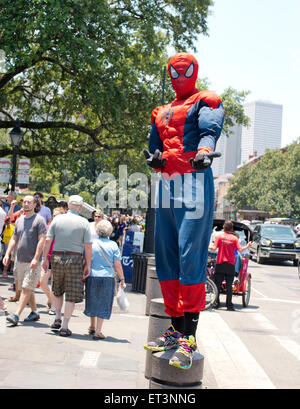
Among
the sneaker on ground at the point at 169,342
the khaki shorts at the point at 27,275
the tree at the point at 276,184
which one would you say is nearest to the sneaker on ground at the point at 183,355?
the sneaker on ground at the point at 169,342

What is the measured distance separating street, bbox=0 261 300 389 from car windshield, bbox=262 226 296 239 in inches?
615

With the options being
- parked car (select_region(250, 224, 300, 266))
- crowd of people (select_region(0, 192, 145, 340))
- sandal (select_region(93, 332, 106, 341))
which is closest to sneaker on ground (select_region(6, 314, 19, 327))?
crowd of people (select_region(0, 192, 145, 340))

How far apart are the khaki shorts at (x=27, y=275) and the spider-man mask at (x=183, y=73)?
4.55 m

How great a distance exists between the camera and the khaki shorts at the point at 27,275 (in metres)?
7.84

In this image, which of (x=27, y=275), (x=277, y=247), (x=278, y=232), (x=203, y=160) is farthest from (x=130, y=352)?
(x=278, y=232)

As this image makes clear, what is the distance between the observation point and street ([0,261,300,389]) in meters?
5.18

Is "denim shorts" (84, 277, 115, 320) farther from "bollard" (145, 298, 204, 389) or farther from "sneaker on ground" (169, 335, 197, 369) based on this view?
"sneaker on ground" (169, 335, 197, 369)

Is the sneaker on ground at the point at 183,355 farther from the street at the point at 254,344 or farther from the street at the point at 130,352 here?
the street at the point at 254,344

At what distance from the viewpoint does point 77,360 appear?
19.2 feet

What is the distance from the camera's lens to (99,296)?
7.58m

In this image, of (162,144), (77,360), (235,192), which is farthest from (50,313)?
(235,192)

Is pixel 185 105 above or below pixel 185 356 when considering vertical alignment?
above
